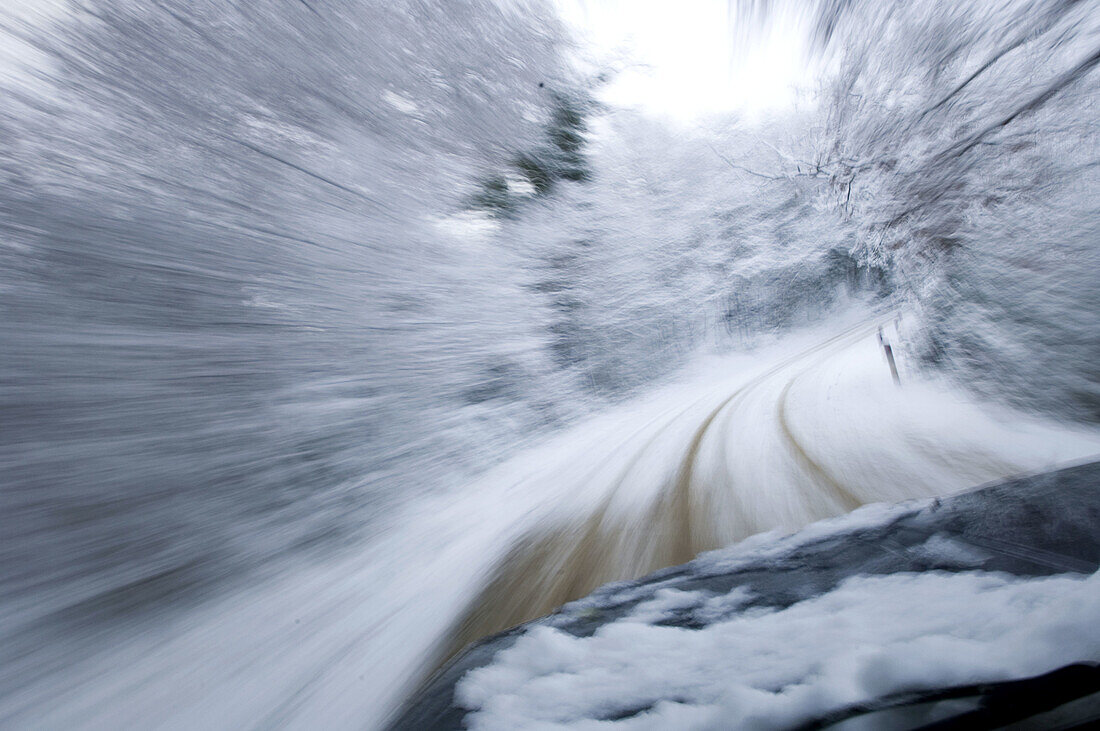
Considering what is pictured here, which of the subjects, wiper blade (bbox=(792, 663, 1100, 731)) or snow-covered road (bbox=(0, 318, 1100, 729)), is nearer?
wiper blade (bbox=(792, 663, 1100, 731))

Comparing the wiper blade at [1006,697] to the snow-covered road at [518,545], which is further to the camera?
the snow-covered road at [518,545]

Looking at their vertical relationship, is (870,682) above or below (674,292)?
below

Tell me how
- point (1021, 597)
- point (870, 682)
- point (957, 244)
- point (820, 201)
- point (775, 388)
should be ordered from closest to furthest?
point (870, 682), point (1021, 597), point (957, 244), point (775, 388), point (820, 201)

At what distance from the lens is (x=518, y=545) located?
1.78 meters

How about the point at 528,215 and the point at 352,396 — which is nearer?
the point at 352,396

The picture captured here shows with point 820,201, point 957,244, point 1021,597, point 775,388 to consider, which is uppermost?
point 820,201

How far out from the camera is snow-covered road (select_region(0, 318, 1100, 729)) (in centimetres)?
116

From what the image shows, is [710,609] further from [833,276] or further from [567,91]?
[833,276]

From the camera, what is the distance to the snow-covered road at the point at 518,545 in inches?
45.8

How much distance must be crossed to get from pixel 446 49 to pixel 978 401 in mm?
3291

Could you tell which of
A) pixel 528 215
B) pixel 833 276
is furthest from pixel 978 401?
pixel 528 215

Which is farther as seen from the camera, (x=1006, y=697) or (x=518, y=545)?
(x=518, y=545)

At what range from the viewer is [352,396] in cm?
223

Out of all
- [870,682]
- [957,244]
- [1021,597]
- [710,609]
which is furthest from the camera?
[957,244]
